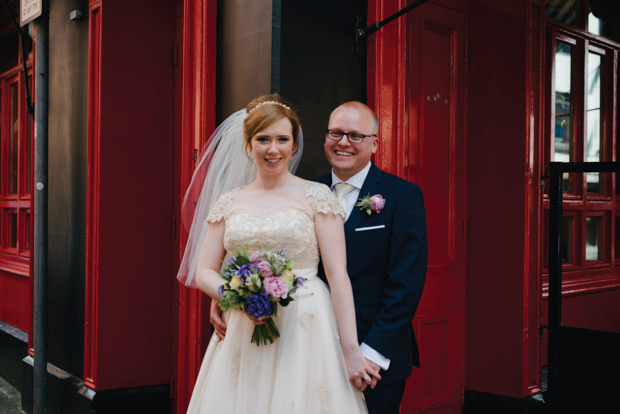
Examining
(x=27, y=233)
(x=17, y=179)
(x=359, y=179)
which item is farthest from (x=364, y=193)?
(x=17, y=179)

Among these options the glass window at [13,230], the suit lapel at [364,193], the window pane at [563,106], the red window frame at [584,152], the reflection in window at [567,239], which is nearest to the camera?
the suit lapel at [364,193]

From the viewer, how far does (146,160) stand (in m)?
4.71

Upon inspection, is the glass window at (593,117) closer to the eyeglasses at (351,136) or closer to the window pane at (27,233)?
the eyeglasses at (351,136)

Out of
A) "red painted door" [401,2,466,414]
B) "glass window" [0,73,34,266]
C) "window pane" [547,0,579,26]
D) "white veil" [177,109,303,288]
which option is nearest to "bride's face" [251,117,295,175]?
"white veil" [177,109,303,288]

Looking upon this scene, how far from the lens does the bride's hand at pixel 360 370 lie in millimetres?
2609

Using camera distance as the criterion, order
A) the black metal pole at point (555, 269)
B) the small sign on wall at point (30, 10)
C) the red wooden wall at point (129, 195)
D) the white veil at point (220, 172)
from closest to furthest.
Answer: the white veil at point (220, 172)
the black metal pole at point (555, 269)
the small sign on wall at point (30, 10)
the red wooden wall at point (129, 195)

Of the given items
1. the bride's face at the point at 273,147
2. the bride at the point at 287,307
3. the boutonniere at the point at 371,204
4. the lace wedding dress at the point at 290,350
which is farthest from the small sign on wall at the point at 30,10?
the boutonniere at the point at 371,204

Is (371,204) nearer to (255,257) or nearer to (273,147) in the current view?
(273,147)

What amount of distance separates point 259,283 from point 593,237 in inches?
175

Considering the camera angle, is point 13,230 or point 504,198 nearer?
point 504,198

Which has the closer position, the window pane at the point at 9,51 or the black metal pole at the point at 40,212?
the black metal pole at the point at 40,212

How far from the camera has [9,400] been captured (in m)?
5.88

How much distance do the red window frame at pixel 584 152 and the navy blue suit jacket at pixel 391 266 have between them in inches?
101

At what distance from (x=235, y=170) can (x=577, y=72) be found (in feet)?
12.5
